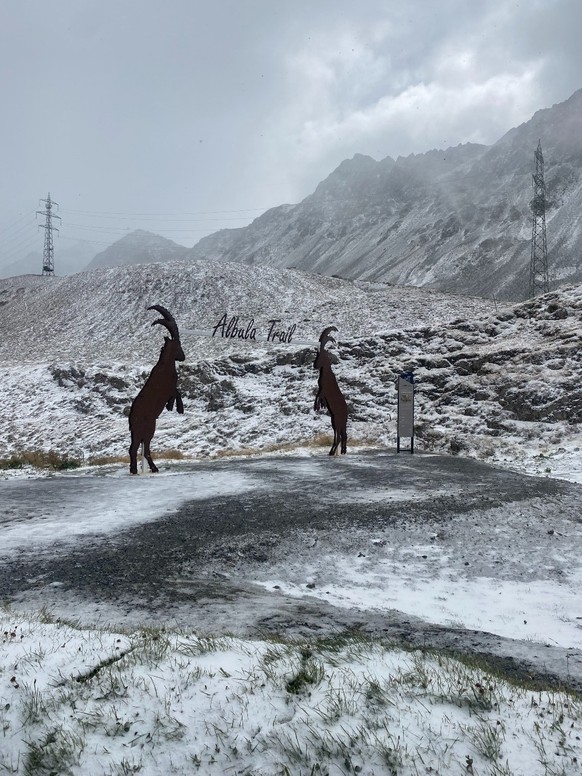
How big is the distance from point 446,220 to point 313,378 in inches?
4487

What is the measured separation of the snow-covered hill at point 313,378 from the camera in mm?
18453

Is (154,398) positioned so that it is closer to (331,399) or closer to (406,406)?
(331,399)

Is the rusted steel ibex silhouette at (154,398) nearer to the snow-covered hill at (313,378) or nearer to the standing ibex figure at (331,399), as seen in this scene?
the standing ibex figure at (331,399)

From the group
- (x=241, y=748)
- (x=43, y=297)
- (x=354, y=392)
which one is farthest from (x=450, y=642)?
(x=43, y=297)

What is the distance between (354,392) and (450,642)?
1894 cm

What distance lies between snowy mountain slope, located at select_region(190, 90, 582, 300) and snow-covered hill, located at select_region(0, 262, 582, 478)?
62.5 m

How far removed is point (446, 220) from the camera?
125375mm

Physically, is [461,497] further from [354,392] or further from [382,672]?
[354,392]

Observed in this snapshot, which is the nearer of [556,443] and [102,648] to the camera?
[102,648]

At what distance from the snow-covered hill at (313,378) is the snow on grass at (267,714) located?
12140 mm

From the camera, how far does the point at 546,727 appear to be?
2.68 m

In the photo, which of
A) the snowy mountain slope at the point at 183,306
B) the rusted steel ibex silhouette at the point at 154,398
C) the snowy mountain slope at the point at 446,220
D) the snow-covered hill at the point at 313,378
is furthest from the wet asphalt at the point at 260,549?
the snowy mountain slope at the point at 446,220

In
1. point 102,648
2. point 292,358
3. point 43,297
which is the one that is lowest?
point 102,648

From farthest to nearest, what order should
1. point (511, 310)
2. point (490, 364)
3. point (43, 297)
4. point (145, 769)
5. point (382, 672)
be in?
1. point (43, 297)
2. point (511, 310)
3. point (490, 364)
4. point (382, 672)
5. point (145, 769)
